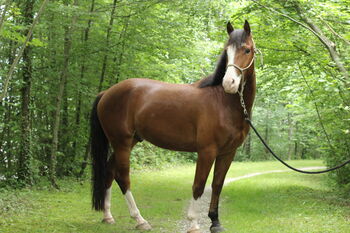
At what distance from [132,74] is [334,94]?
5265 mm

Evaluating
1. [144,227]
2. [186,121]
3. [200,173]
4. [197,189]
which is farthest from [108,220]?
[186,121]

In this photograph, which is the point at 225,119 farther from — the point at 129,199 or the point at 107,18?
the point at 107,18

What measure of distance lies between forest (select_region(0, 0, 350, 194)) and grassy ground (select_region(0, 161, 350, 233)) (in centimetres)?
98

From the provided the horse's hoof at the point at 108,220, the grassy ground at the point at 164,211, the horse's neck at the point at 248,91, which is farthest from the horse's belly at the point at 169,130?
the horse's hoof at the point at 108,220

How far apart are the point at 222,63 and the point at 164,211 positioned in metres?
3.39

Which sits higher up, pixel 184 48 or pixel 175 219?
pixel 184 48

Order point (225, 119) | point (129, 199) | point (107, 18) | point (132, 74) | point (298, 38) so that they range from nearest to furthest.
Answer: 1. point (225, 119)
2. point (129, 199)
3. point (298, 38)
4. point (107, 18)
5. point (132, 74)

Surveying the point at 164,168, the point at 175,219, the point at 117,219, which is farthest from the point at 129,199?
the point at 164,168

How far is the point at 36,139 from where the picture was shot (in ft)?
32.4

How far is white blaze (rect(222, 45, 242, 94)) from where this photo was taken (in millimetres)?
4277

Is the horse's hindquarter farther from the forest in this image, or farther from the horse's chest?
the forest

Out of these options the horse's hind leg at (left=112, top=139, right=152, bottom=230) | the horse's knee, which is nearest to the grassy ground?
the horse's hind leg at (left=112, top=139, right=152, bottom=230)

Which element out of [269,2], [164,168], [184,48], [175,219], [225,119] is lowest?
[164,168]

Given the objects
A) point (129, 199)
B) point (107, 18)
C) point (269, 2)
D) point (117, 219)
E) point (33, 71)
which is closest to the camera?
point (129, 199)
